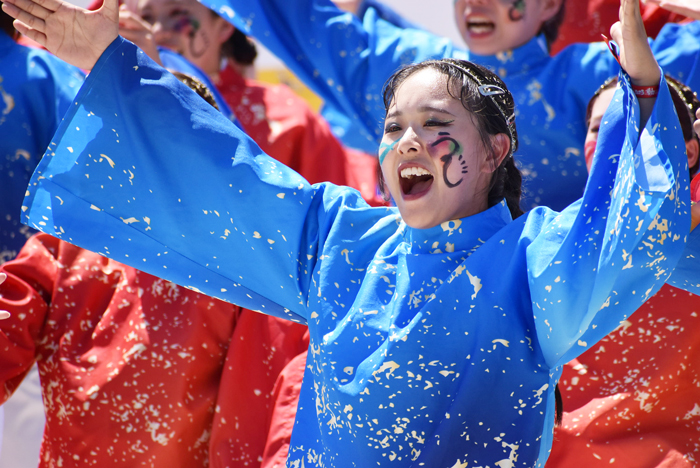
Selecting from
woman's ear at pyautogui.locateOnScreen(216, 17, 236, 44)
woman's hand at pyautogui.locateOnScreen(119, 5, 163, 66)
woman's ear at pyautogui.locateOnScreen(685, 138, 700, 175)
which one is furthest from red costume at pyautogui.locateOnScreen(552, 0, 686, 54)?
woman's hand at pyautogui.locateOnScreen(119, 5, 163, 66)

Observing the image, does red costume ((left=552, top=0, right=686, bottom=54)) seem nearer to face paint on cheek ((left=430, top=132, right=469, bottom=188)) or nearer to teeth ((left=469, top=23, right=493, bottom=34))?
teeth ((left=469, top=23, right=493, bottom=34))

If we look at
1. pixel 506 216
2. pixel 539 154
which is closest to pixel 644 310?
pixel 506 216

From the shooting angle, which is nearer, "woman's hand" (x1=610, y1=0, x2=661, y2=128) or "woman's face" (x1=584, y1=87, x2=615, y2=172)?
"woman's hand" (x1=610, y1=0, x2=661, y2=128)

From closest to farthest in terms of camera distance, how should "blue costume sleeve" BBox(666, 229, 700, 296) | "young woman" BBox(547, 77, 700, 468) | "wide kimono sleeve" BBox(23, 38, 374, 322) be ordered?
"blue costume sleeve" BBox(666, 229, 700, 296) < "wide kimono sleeve" BBox(23, 38, 374, 322) < "young woman" BBox(547, 77, 700, 468)

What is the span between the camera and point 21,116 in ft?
5.63

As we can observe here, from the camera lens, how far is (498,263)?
2.99 feet

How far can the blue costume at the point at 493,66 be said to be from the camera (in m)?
1.57

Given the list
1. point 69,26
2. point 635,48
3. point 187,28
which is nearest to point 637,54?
point 635,48

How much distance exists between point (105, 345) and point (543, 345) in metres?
0.81

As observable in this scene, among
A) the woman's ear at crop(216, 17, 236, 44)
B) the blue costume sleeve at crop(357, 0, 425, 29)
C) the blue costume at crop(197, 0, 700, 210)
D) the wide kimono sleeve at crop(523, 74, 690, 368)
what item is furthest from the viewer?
the woman's ear at crop(216, 17, 236, 44)

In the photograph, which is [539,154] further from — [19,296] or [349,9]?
[19,296]

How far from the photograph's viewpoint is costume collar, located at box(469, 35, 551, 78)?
5.54 feet

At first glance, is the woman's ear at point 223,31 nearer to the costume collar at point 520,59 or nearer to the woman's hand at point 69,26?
the costume collar at point 520,59

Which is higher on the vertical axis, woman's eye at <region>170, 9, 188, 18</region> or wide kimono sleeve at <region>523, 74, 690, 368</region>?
wide kimono sleeve at <region>523, 74, 690, 368</region>
